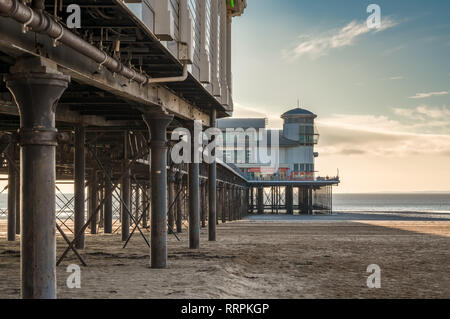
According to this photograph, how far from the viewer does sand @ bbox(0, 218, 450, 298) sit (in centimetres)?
1111

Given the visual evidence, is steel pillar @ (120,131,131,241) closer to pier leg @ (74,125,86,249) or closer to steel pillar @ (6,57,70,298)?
pier leg @ (74,125,86,249)

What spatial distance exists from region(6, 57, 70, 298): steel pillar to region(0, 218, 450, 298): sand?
321 cm

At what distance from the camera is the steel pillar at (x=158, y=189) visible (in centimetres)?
1417

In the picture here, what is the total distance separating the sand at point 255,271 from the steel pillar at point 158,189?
53cm

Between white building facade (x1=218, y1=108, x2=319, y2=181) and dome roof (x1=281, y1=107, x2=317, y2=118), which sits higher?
dome roof (x1=281, y1=107, x2=317, y2=118)

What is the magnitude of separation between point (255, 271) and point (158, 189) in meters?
2.98

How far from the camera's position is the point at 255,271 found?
14297mm

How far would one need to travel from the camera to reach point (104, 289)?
11133mm

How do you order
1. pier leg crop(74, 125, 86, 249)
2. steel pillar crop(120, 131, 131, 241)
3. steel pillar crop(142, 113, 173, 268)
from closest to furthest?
steel pillar crop(142, 113, 173, 268) < pier leg crop(74, 125, 86, 249) < steel pillar crop(120, 131, 131, 241)

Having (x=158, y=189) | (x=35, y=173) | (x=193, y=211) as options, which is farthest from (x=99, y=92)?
(x=193, y=211)

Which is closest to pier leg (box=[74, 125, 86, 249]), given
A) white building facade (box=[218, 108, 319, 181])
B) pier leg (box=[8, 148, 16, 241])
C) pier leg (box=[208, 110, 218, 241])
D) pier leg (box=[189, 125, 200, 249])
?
pier leg (box=[189, 125, 200, 249])

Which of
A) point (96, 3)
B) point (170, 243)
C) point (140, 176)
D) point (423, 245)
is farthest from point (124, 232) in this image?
point (96, 3)

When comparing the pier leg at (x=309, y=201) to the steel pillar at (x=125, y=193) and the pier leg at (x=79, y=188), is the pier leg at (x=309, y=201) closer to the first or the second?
the steel pillar at (x=125, y=193)

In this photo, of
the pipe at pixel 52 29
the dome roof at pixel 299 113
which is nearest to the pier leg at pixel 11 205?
the pipe at pixel 52 29
